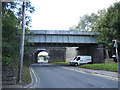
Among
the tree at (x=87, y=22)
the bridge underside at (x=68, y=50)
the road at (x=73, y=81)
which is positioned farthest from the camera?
the tree at (x=87, y=22)

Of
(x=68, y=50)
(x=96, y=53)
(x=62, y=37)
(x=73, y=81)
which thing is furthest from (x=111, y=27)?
(x=68, y=50)

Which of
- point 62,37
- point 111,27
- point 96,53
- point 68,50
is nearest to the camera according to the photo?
point 111,27

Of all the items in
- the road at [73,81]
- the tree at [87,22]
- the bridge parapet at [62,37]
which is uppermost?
the tree at [87,22]

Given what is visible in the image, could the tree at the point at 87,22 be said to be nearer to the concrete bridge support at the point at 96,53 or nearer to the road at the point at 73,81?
the concrete bridge support at the point at 96,53

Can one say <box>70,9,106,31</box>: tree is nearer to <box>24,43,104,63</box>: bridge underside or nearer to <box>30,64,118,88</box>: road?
<box>24,43,104,63</box>: bridge underside

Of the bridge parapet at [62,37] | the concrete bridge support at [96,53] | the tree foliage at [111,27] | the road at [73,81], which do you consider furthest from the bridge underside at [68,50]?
the road at [73,81]

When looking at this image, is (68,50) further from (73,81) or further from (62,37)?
(73,81)

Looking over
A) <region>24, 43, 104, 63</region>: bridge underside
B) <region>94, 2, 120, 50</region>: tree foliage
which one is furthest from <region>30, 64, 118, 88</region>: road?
<region>94, 2, 120, 50</region>: tree foliage

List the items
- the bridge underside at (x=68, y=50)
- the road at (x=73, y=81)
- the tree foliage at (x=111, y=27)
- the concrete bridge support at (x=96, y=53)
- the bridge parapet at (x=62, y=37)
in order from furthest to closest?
the bridge underside at (x=68, y=50) → the concrete bridge support at (x=96, y=53) → the bridge parapet at (x=62, y=37) → the tree foliage at (x=111, y=27) → the road at (x=73, y=81)

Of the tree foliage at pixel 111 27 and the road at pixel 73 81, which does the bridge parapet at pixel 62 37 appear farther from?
the road at pixel 73 81

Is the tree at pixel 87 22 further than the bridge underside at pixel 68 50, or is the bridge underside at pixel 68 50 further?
the tree at pixel 87 22

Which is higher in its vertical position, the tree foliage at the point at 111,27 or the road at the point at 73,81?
the tree foliage at the point at 111,27

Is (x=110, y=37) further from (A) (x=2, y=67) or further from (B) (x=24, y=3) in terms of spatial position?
(A) (x=2, y=67)

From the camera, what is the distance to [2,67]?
7.91m
